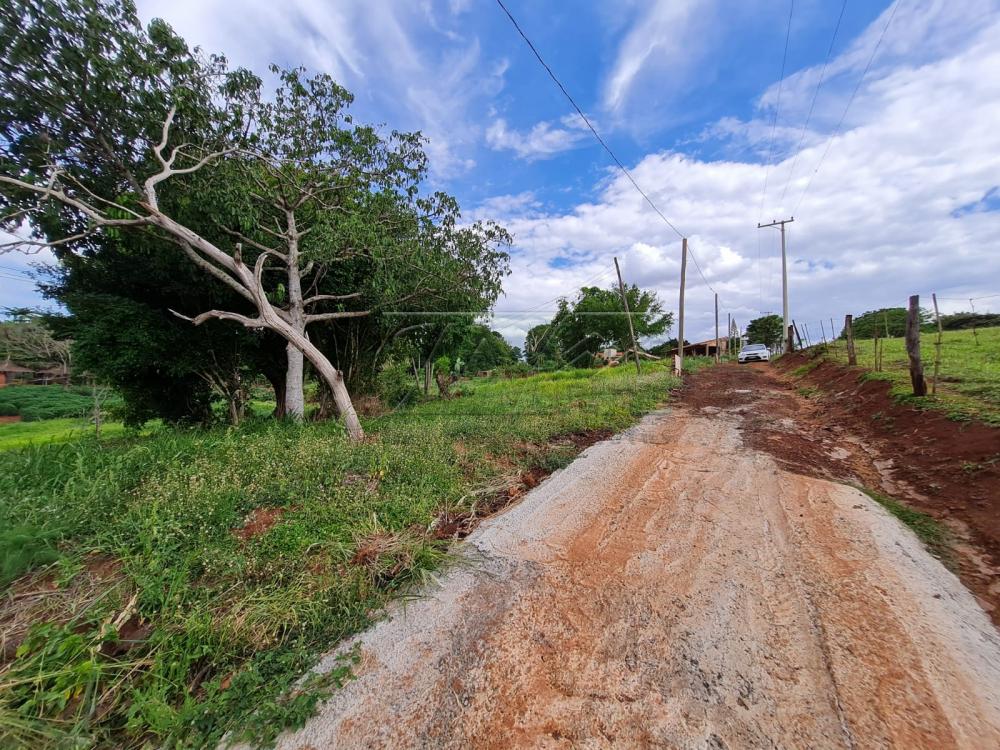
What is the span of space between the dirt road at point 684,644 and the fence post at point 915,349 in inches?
155

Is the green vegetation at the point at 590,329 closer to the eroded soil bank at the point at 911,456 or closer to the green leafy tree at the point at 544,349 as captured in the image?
the green leafy tree at the point at 544,349

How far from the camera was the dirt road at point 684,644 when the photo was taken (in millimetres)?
1451

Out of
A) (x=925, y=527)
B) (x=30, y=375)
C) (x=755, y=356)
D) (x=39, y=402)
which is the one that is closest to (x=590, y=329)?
(x=755, y=356)

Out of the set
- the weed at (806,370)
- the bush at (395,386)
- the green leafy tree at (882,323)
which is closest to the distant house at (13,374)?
the bush at (395,386)

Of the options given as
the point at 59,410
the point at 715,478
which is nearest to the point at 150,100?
the point at 715,478

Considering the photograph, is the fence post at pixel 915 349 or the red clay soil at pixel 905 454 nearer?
the red clay soil at pixel 905 454

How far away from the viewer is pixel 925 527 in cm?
283

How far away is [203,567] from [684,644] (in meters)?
2.90

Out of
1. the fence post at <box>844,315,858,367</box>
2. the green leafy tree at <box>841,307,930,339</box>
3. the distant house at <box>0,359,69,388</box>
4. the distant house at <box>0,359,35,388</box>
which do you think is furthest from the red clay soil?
the distant house at <box>0,359,35,388</box>

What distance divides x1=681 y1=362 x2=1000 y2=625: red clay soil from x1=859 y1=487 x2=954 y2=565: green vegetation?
6cm

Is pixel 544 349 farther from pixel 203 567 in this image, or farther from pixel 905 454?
pixel 203 567

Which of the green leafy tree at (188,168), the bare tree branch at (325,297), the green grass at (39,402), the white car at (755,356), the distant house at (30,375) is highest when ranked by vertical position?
the green leafy tree at (188,168)

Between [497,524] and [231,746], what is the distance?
1.95 meters

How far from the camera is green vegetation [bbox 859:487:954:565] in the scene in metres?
2.55
